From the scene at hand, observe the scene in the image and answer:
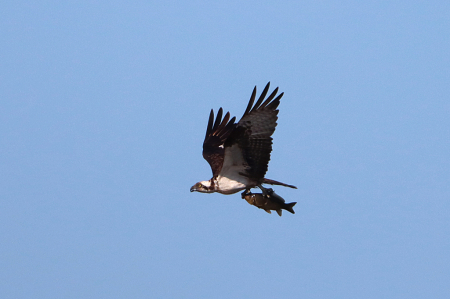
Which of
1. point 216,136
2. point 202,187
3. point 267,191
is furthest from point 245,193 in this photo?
point 216,136

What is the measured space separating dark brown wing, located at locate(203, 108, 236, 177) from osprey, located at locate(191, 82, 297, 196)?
1.09m

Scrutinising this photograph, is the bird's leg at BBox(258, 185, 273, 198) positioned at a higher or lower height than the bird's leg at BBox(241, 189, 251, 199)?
higher

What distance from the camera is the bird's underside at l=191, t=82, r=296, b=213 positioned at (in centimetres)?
1106

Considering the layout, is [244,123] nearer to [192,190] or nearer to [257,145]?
[257,145]

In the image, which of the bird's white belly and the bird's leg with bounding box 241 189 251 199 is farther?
the bird's leg with bounding box 241 189 251 199

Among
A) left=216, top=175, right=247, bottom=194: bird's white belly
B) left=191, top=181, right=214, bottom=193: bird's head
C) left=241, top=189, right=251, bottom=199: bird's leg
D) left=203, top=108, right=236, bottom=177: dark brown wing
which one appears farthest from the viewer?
left=203, top=108, right=236, bottom=177: dark brown wing

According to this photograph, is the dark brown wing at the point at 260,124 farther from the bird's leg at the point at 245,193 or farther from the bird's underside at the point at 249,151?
the bird's leg at the point at 245,193

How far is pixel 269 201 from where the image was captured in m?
11.2

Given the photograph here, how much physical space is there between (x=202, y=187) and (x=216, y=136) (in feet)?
5.91

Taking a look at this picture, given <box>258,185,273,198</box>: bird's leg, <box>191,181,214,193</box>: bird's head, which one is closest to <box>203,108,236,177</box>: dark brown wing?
<box>191,181,214,193</box>: bird's head

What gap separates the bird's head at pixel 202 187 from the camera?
38.3ft

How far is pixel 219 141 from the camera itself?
13.1m

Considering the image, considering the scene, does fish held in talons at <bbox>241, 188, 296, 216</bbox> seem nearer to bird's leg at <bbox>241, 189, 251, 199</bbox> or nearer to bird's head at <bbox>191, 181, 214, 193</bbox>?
bird's leg at <bbox>241, 189, 251, 199</bbox>

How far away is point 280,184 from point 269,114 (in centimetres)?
132
